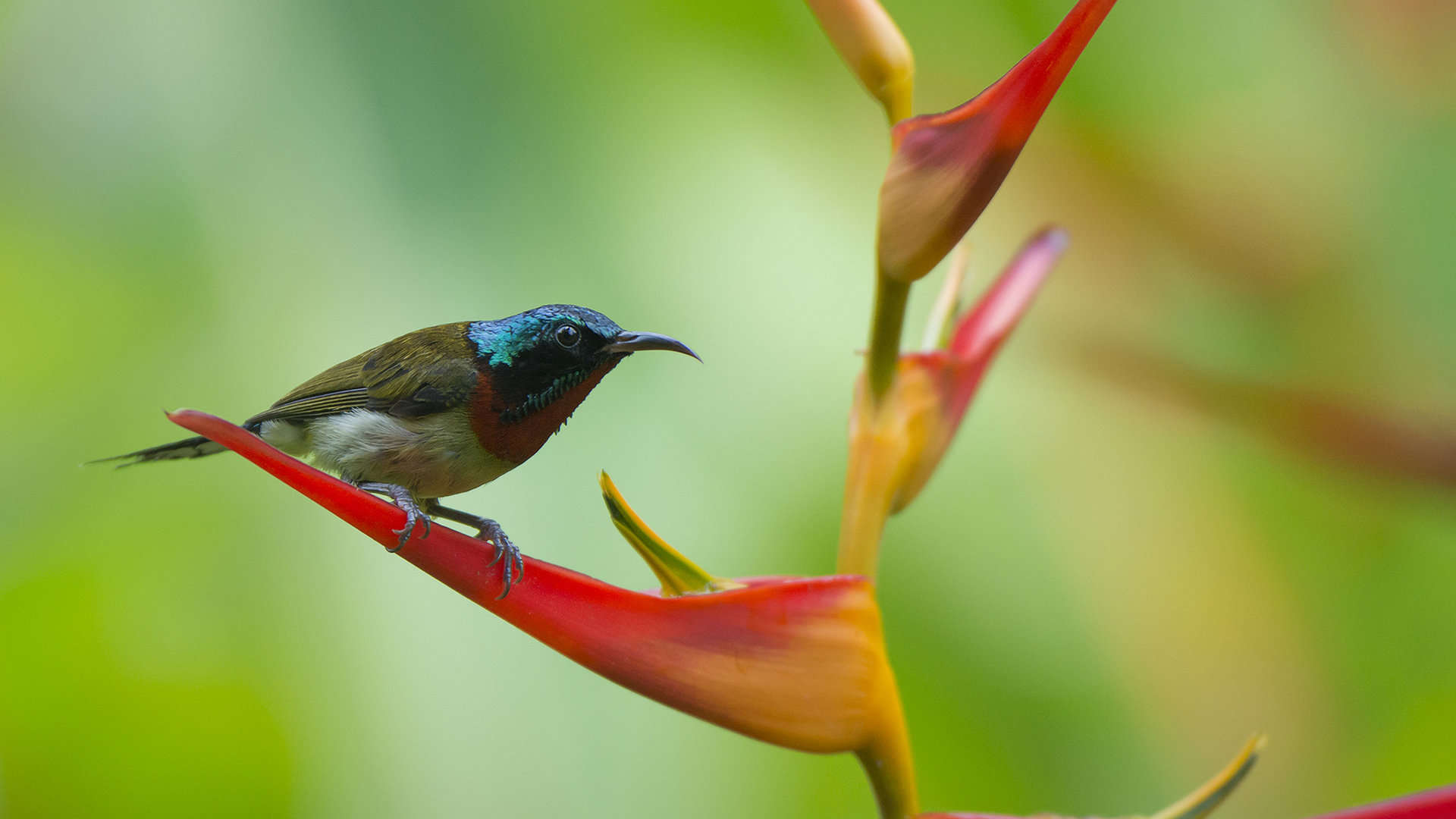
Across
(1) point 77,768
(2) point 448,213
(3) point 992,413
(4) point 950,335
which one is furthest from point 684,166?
(1) point 77,768

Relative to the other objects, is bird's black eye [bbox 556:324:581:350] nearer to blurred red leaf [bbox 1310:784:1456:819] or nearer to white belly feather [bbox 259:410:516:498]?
white belly feather [bbox 259:410:516:498]

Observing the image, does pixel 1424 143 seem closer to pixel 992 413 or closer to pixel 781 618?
pixel 992 413

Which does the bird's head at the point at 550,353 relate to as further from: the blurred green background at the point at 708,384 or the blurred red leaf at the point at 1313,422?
the blurred red leaf at the point at 1313,422

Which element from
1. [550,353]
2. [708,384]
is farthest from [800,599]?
[708,384]

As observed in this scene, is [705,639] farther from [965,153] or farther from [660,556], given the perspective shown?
[965,153]

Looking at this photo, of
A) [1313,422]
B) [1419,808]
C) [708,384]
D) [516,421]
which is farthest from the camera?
[708,384]

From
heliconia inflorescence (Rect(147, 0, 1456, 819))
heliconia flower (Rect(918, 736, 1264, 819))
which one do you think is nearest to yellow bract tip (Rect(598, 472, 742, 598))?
heliconia inflorescence (Rect(147, 0, 1456, 819))
